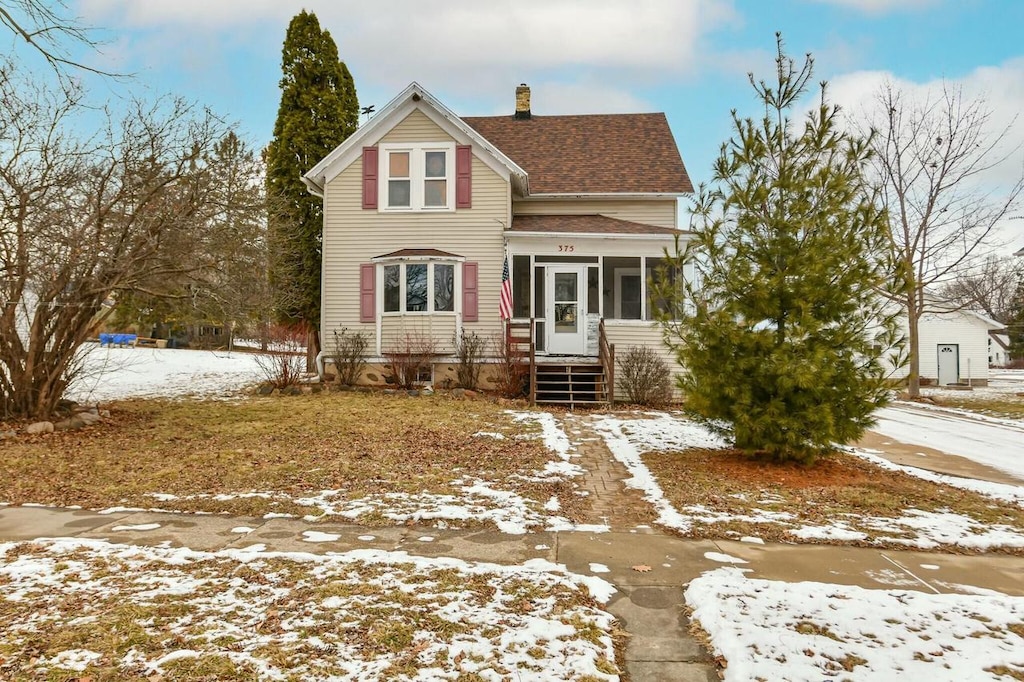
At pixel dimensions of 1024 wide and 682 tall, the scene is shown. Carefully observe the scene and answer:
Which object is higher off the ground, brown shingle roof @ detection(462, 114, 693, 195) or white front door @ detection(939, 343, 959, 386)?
brown shingle roof @ detection(462, 114, 693, 195)

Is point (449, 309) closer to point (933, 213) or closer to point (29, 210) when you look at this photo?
point (29, 210)

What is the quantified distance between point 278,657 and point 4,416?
32.2 ft

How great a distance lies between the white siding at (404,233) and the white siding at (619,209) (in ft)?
6.74

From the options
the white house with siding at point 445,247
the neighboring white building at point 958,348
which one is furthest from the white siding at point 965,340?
the white house with siding at point 445,247

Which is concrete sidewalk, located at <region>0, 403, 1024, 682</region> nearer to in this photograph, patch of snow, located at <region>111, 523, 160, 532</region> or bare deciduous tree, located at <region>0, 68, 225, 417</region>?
patch of snow, located at <region>111, 523, 160, 532</region>

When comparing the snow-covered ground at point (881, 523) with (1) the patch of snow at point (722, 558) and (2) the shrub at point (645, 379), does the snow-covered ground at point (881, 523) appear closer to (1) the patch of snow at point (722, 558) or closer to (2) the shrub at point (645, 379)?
(1) the patch of snow at point (722, 558)

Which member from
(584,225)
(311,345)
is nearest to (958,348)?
(584,225)

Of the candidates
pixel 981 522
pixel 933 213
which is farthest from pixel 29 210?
pixel 933 213

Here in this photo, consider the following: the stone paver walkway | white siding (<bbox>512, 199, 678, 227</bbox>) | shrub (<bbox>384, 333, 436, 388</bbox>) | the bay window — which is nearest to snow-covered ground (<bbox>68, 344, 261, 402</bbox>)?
shrub (<bbox>384, 333, 436, 388</bbox>)

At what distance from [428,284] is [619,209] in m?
6.00

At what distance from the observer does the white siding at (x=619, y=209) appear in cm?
1714

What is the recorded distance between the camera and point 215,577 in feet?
13.4

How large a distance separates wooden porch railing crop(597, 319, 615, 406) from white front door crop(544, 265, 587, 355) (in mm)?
955

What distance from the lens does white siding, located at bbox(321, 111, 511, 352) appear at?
15617mm
